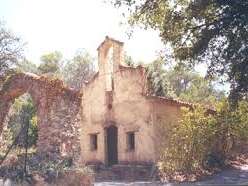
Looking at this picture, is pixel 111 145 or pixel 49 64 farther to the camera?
pixel 49 64

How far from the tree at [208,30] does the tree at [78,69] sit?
121 ft

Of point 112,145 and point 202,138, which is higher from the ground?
point 112,145

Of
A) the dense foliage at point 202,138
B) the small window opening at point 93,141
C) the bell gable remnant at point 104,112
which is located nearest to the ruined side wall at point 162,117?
the bell gable remnant at point 104,112

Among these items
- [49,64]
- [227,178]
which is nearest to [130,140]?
[227,178]

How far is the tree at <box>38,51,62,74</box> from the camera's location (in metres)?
49.9

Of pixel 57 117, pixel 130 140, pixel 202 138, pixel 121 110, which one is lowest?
pixel 202 138

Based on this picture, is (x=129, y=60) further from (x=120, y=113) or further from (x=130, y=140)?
(x=130, y=140)

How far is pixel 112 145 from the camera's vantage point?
83.7 ft

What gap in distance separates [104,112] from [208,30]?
11.9m

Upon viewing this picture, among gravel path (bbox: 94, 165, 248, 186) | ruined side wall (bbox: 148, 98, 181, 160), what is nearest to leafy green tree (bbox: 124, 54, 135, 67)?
ruined side wall (bbox: 148, 98, 181, 160)

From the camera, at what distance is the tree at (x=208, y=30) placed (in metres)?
14.1

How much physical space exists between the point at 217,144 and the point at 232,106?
188 inches

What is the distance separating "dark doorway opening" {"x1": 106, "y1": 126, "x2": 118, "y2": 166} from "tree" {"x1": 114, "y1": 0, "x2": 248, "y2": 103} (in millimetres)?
9963

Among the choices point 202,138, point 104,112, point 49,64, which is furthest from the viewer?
point 49,64
